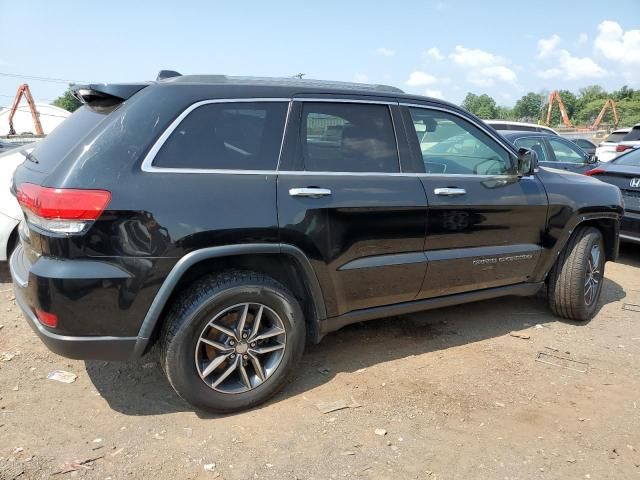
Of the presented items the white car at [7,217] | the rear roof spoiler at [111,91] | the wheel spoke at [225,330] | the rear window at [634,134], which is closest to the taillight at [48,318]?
the wheel spoke at [225,330]

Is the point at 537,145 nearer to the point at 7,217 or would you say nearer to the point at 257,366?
the point at 257,366

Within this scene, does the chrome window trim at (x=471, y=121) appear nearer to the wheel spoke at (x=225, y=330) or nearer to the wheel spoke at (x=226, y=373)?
the wheel spoke at (x=225, y=330)

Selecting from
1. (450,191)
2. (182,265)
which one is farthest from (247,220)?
(450,191)

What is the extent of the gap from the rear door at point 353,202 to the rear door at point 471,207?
0.55 feet

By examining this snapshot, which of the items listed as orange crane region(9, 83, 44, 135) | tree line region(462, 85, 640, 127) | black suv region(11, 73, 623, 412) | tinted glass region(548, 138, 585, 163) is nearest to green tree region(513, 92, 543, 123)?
tree line region(462, 85, 640, 127)

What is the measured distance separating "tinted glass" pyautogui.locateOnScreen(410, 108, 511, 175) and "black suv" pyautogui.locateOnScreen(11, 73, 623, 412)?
2 centimetres

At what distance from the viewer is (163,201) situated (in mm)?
2564

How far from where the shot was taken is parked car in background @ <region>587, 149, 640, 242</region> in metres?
6.18

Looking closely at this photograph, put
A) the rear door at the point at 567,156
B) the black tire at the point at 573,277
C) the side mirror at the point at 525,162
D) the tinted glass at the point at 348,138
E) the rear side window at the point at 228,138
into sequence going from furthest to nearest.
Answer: the rear door at the point at 567,156, the black tire at the point at 573,277, the side mirror at the point at 525,162, the tinted glass at the point at 348,138, the rear side window at the point at 228,138

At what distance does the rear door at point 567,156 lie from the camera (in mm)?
8750

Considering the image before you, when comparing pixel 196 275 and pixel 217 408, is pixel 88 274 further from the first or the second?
pixel 217 408

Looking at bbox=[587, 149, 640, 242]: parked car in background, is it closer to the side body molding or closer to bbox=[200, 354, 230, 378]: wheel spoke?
the side body molding

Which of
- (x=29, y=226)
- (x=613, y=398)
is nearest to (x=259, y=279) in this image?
(x=29, y=226)

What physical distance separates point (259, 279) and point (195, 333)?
46cm
